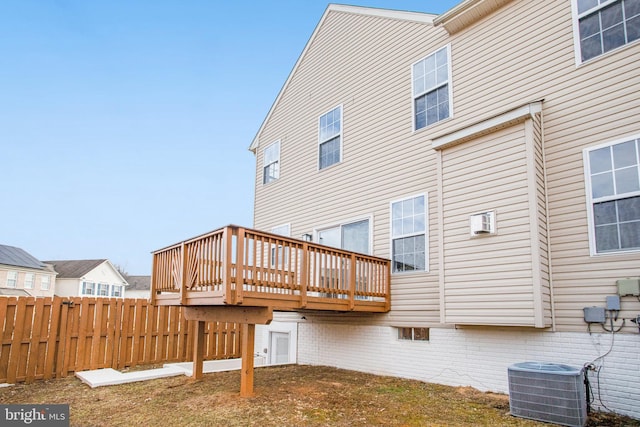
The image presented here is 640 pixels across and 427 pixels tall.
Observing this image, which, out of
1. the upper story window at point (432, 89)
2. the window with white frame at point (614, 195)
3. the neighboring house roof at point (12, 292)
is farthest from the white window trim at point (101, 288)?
the window with white frame at point (614, 195)

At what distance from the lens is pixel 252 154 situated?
43.5ft

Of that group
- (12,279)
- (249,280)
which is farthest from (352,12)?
(12,279)

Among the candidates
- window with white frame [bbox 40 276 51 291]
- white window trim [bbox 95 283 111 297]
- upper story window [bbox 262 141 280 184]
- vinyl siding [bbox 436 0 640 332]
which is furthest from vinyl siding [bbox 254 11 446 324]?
white window trim [bbox 95 283 111 297]

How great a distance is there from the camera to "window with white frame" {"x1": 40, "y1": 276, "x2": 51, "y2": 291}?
113 ft

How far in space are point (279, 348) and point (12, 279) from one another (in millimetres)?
30945

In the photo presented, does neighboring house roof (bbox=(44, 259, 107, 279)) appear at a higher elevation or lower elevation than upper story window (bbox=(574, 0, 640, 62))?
lower

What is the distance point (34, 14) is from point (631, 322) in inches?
959

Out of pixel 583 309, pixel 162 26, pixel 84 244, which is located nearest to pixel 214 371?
pixel 583 309

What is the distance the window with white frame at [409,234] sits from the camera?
24.0ft

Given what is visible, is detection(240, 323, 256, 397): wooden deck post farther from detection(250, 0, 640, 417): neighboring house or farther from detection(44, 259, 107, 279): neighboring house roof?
detection(44, 259, 107, 279): neighboring house roof

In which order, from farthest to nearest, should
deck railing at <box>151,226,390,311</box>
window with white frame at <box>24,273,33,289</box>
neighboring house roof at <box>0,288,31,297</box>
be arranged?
window with white frame at <box>24,273,33,289</box> → neighboring house roof at <box>0,288,31,297</box> → deck railing at <box>151,226,390,311</box>

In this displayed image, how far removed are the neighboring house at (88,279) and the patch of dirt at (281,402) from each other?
114 feet

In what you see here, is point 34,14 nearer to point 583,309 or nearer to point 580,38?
point 580,38

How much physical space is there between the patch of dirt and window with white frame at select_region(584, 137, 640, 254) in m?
2.05
